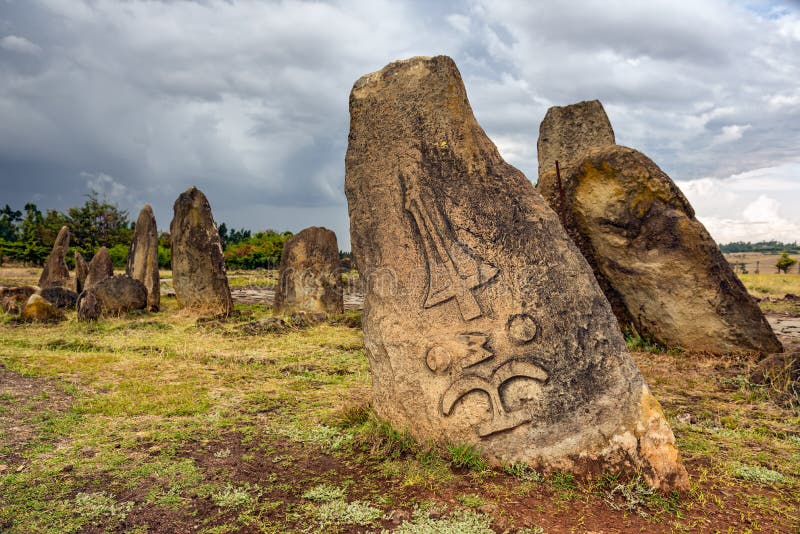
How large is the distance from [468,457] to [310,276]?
9.56 metres

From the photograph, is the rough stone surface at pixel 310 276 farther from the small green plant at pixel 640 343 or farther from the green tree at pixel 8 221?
the green tree at pixel 8 221

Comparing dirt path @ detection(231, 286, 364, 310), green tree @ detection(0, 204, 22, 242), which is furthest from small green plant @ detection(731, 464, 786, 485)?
green tree @ detection(0, 204, 22, 242)

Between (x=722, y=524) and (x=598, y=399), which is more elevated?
(x=598, y=399)

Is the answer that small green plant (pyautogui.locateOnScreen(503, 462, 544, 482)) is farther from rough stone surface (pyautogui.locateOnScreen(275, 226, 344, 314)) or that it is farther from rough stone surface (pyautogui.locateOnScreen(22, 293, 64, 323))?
rough stone surface (pyautogui.locateOnScreen(22, 293, 64, 323))

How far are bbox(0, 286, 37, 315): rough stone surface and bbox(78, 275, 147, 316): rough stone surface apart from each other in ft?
4.99

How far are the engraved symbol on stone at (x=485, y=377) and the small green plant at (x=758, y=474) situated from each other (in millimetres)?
1585

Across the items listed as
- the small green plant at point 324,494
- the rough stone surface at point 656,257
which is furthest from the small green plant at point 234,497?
the rough stone surface at point 656,257

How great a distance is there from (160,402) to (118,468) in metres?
1.78

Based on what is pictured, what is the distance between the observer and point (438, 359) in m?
4.11

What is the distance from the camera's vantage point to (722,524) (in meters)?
3.24

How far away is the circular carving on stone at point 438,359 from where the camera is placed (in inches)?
161

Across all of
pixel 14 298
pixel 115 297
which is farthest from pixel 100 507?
pixel 14 298

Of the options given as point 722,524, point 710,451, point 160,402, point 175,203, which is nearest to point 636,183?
point 710,451

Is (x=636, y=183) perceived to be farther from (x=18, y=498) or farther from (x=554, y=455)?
(x=18, y=498)
